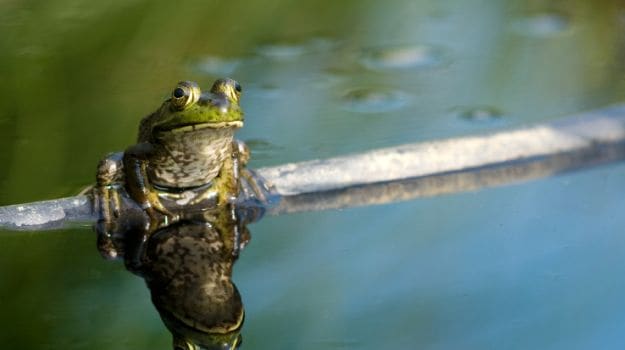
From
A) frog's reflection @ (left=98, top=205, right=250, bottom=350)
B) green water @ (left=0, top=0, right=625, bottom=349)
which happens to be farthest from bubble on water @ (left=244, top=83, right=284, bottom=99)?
frog's reflection @ (left=98, top=205, right=250, bottom=350)

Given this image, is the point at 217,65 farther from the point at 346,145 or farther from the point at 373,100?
the point at 346,145

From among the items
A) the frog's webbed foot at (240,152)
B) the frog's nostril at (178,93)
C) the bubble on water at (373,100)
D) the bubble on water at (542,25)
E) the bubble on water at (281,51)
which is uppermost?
the bubble on water at (542,25)

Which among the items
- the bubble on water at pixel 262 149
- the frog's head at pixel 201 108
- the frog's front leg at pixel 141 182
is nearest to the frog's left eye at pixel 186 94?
the frog's head at pixel 201 108

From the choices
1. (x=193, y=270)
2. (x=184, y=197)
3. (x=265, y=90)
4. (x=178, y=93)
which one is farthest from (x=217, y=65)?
(x=193, y=270)

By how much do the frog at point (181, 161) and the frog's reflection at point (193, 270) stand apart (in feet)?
0.14

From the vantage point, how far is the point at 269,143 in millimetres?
2215

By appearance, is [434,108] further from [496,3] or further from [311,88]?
[496,3]

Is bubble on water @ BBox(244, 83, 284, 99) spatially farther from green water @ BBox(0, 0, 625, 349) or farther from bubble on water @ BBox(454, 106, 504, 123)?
bubble on water @ BBox(454, 106, 504, 123)

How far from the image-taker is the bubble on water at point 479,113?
2350mm

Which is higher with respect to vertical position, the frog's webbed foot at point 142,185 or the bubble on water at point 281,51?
the bubble on water at point 281,51

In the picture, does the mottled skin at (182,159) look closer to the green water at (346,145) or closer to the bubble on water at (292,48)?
the green water at (346,145)

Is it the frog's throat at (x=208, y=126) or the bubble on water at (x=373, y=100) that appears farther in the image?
the bubble on water at (x=373, y=100)

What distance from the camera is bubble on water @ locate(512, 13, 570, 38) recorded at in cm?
290

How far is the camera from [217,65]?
102 inches
